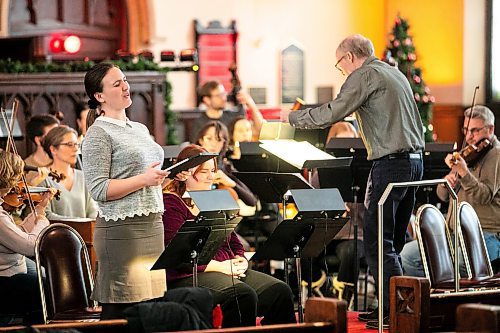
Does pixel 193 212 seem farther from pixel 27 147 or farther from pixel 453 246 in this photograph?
pixel 27 147

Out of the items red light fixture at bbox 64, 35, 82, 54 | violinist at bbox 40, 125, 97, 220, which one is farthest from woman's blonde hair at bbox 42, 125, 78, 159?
red light fixture at bbox 64, 35, 82, 54

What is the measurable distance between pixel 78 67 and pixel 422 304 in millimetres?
6318

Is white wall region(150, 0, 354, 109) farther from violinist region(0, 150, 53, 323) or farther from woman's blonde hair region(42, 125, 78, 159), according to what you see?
violinist region(0, 150, 53, 323)

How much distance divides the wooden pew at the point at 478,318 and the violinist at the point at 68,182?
3.69 m

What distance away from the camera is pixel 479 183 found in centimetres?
732

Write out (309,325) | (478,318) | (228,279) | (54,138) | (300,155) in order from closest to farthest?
(478,318)
(309,325)
(228,279)
(300,155)
(54,138)

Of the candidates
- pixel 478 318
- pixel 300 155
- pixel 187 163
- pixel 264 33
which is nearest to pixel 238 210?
pixel 187 163

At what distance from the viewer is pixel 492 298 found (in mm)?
5023

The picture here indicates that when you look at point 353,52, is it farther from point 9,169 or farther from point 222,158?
point 222,158

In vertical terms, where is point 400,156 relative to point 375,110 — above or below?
below

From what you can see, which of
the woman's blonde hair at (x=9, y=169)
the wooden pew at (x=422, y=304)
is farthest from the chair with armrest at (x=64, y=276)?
the wooden pew at (x=422, y=304)

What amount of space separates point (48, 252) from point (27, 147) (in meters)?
4.26

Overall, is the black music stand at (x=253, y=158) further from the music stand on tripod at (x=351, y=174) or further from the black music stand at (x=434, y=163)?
the black music stand at (x=434, y=163)

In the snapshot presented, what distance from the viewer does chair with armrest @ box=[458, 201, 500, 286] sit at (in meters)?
6.64
